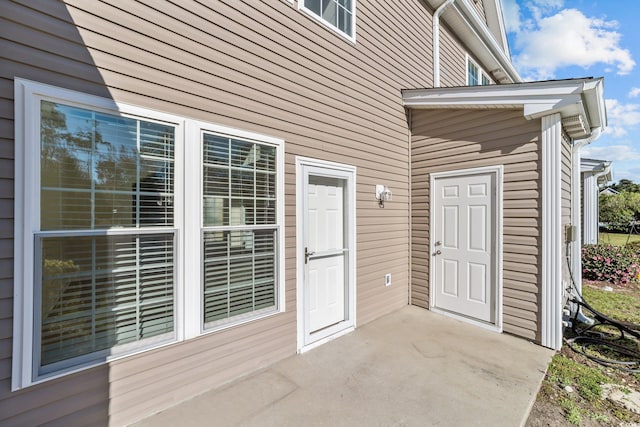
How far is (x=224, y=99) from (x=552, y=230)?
12.3 feet

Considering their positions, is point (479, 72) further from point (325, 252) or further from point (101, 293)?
point (101, 293)

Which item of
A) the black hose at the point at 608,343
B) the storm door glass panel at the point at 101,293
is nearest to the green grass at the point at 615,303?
the black hose at the point at 608,343

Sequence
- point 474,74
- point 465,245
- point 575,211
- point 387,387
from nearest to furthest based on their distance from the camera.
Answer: point 387,387
point 465,245
point 575,211
point 474,74

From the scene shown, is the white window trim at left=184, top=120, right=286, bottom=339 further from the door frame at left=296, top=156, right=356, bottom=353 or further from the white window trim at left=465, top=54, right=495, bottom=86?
the white window trim at left=465, top=54, right=495, bottom=86

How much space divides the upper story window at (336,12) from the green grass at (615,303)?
545 centimetres

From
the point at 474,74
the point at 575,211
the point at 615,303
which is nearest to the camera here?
the point at 575,211

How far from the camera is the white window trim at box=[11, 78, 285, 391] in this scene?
174cm

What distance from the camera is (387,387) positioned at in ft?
8.59

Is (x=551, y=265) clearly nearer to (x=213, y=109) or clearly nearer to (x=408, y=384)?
(x=408, y=384)

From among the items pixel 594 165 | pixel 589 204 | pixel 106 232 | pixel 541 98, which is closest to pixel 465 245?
pixel 541 98

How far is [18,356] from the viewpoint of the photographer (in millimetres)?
1739

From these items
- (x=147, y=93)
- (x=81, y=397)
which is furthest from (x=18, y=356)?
(x=147, y=93)

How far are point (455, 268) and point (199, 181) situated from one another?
3.57 m

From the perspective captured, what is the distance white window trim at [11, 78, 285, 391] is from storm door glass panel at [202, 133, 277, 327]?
83 millimetres
